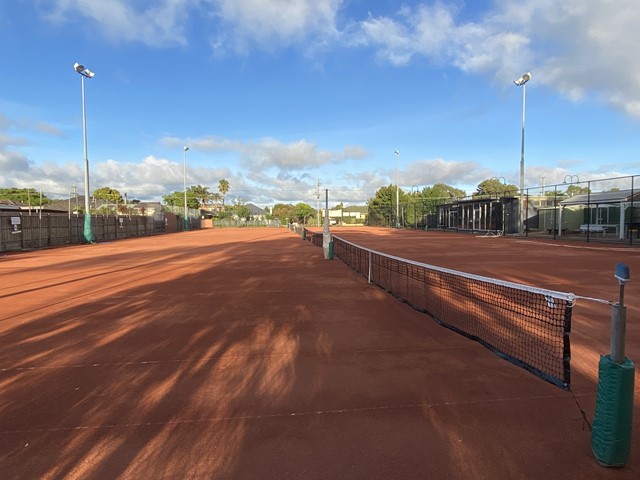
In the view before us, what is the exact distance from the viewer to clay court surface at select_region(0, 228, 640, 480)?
2941 mm

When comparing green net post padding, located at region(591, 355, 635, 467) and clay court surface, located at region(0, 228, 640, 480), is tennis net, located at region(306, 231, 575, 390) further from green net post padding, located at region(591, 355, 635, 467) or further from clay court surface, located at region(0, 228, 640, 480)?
green net post padding, located at region(591, 355, 635, 467)

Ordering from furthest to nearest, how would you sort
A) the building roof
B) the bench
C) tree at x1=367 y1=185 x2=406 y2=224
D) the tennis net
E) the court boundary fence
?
tree at x1=367 y1=185 x2=406 y2=224 → the bench → the building roof → the court boundary fence → the tennis net

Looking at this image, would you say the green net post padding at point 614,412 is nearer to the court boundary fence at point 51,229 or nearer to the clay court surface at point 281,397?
the clay court surface at point 281,397

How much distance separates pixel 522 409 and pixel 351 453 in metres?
1.74

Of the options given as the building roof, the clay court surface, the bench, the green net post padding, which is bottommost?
the clay court surface

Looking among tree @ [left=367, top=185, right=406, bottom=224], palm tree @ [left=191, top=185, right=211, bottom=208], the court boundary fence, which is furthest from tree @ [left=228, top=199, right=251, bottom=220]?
the court boundary fence

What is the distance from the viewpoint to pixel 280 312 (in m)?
7.55

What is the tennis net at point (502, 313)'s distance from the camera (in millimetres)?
4602

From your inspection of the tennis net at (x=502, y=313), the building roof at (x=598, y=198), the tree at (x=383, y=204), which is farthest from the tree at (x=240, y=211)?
the tennis net at (x=502, y=313)

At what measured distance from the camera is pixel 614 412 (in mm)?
2713

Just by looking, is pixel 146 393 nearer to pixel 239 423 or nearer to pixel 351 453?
pixel 239 423

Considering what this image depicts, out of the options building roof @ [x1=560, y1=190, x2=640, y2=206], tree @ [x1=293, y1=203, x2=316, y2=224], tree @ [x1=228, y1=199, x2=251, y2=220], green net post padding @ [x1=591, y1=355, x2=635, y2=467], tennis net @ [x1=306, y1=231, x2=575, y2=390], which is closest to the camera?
green net post padding @ [x1=591, y1=355, x2=635, y2=467]

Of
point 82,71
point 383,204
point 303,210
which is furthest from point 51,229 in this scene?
point 303,210

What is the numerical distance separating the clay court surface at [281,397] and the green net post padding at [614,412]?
12cm
